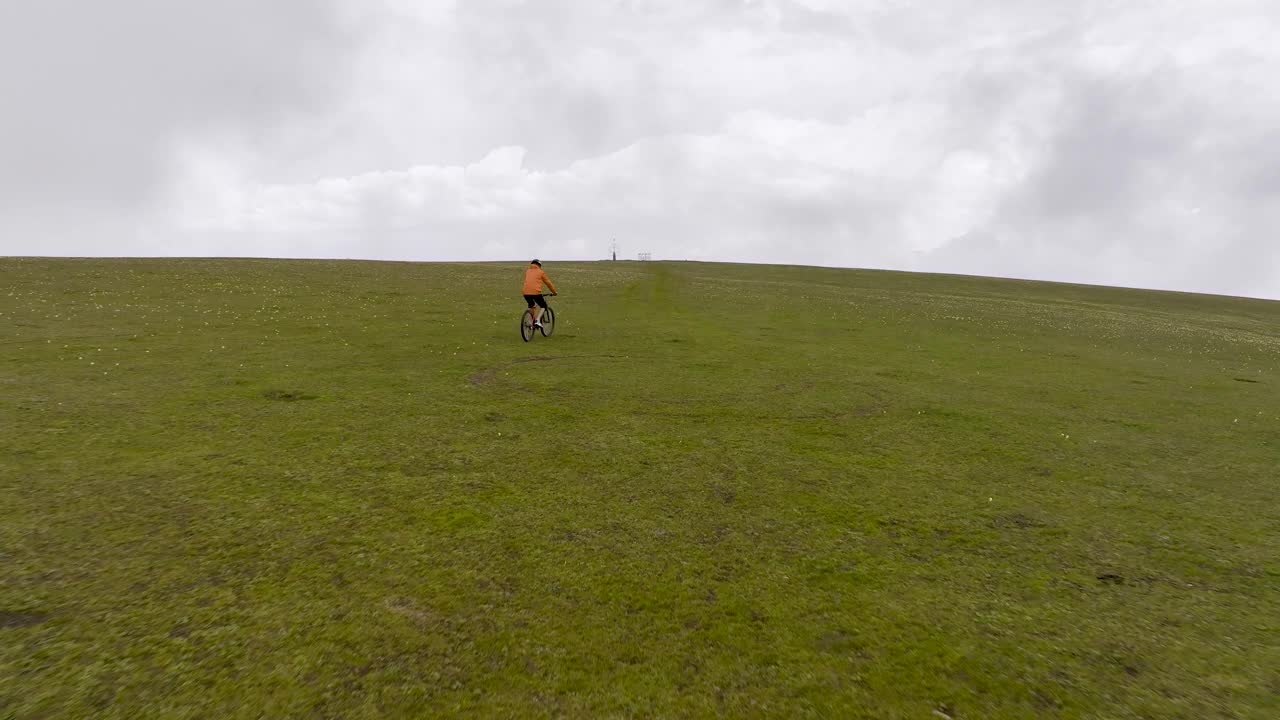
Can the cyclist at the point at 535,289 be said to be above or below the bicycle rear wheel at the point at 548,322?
above

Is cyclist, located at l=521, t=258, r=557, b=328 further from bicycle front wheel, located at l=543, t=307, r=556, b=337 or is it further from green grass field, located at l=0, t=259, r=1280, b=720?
green grass field, located at l=0, t=259, r=1280, b=720

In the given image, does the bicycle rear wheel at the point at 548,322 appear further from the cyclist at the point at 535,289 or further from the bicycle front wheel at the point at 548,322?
the cyclist at the point at 535,289

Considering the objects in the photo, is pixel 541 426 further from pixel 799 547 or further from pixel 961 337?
pixel 961 337

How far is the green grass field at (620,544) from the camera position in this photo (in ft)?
11.7

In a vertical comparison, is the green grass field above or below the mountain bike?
below

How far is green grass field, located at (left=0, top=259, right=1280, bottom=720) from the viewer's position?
3564 mm

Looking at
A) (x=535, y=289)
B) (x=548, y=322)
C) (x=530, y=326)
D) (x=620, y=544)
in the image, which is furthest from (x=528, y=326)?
(x=620, y=544)

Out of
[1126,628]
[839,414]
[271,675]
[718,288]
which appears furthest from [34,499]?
[718,288]

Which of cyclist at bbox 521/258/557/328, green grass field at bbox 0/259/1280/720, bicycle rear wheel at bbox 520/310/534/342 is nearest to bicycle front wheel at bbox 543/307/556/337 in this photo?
cyclist at bbox 521/258/557/328

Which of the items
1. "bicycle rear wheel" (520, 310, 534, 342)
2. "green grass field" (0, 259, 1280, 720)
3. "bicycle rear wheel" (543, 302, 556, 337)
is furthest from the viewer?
"bicycle rear wheel" (543, 302, 556, 337)

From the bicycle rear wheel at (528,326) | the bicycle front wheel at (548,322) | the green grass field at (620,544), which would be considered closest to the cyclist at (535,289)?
the bicycle rear wheel at (528,326)

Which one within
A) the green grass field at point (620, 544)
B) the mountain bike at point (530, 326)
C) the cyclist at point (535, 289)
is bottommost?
the green grass field at point (620, 544)

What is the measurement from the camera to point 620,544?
204 inches

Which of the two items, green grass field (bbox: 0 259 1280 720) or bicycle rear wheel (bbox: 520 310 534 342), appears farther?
bicycle rear wheel (bbox: 520 310 534 342)
